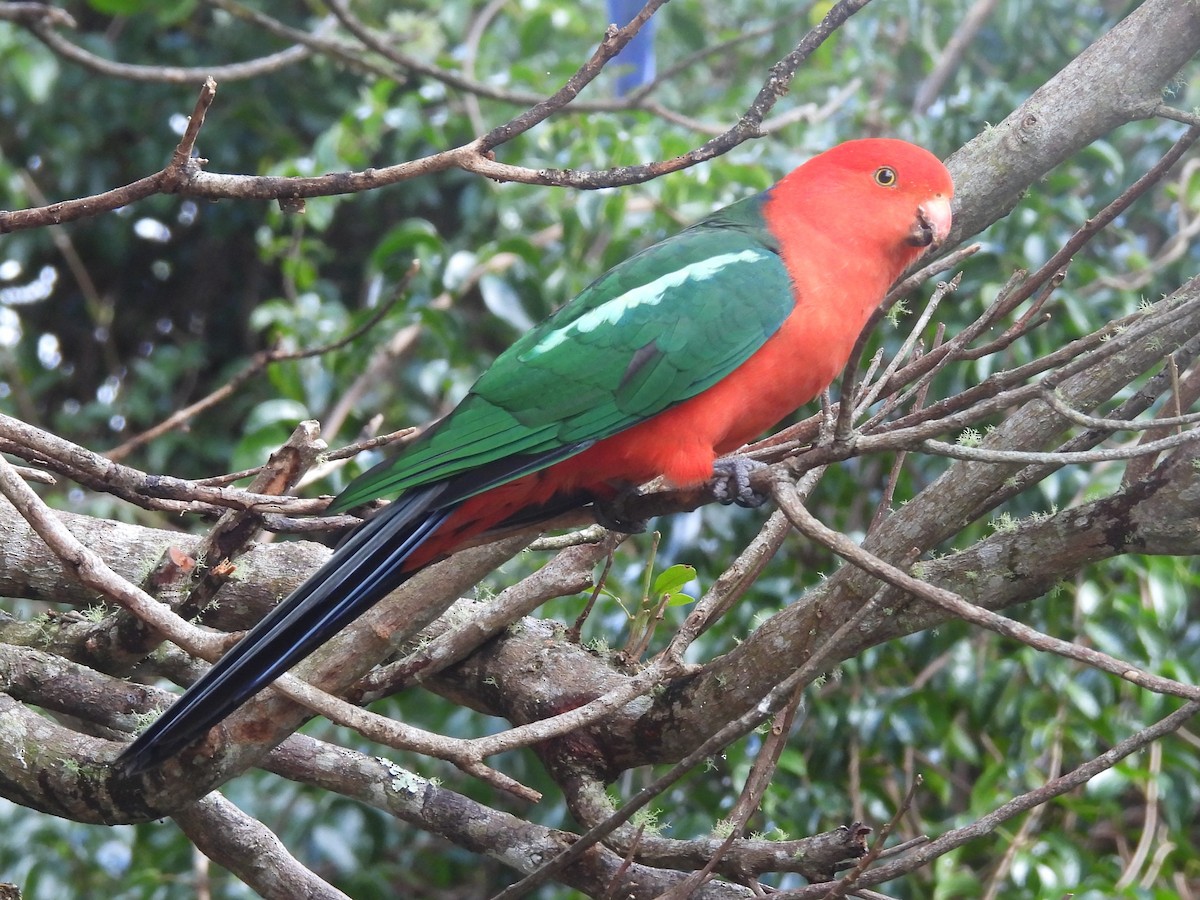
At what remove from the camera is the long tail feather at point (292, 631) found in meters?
1.76

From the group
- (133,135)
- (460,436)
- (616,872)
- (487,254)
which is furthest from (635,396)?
(133,135)

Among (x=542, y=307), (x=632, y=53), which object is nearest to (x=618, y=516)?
(x=542, y=307)

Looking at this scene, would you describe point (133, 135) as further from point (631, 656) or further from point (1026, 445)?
point (1026, 445)

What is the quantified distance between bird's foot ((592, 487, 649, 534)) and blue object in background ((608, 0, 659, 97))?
81.6 inches

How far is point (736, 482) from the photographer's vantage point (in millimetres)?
2092

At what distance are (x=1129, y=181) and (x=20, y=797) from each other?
132 inches

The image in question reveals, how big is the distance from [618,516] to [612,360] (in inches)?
11.8

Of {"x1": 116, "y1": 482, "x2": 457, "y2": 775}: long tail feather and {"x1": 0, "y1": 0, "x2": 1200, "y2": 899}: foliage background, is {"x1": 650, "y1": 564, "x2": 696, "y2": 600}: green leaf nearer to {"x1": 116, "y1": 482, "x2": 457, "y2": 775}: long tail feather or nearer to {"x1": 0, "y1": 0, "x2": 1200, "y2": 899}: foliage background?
{"x1": 116, "y1": 482, "x2": 457, "y2": 775}: long tail feather

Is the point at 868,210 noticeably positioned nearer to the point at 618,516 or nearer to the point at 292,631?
the point at 618,516

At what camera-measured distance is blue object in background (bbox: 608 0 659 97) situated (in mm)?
4176

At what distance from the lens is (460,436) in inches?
84.6

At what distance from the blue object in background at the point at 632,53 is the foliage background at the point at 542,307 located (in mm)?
158

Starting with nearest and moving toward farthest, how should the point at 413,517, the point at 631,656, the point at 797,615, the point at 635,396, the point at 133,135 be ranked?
the point at 413,517 → the point at 797,615 → the point at 635,396 → the point at 631,656 → the point at 133,135

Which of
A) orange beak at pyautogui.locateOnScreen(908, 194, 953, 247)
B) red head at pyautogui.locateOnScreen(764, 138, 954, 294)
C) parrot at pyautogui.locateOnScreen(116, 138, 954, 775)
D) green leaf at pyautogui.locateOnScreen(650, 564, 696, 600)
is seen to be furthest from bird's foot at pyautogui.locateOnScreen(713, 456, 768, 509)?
orange beak at pyautogui.locateOnScreen(908, 194, 953, 247)
